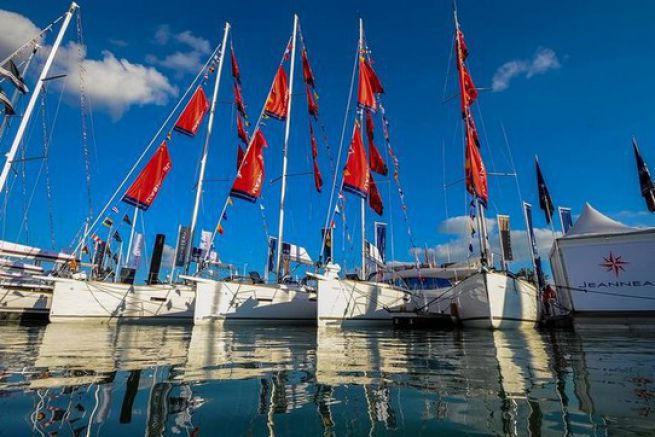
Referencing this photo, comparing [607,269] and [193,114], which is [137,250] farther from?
[607,269]

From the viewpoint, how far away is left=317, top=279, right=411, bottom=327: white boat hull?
20219mm

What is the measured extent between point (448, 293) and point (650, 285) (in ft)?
31.2

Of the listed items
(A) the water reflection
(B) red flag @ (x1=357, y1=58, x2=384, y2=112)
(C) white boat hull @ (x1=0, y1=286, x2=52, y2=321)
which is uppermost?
(B) red flag @ (x1=357, y1=58, x2=384, y2=112)

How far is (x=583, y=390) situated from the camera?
4.66 meters

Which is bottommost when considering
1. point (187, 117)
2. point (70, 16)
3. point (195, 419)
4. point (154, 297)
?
point (195, 419)

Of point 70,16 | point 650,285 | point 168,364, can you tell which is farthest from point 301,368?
point 70,16

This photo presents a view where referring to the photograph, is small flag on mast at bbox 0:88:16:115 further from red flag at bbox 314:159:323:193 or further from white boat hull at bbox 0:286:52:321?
red flag at bbox 314:159:323:193

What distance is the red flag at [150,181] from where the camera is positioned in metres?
22.5

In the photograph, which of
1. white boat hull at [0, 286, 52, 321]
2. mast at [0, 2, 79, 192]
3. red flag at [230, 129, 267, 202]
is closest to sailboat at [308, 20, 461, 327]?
red flag at [230, 129, 267, 202]

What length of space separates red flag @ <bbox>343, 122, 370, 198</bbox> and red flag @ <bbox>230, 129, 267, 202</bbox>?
5701mm

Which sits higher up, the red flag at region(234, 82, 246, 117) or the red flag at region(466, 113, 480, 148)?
the red flag at region(234, 82, 246, 117)

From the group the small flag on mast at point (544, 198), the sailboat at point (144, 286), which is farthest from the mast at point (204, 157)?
the small flag on mast at point (544, 198)

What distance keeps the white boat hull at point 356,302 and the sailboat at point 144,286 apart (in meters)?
9.74

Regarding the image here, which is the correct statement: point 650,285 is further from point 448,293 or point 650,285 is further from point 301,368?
point 301,368
